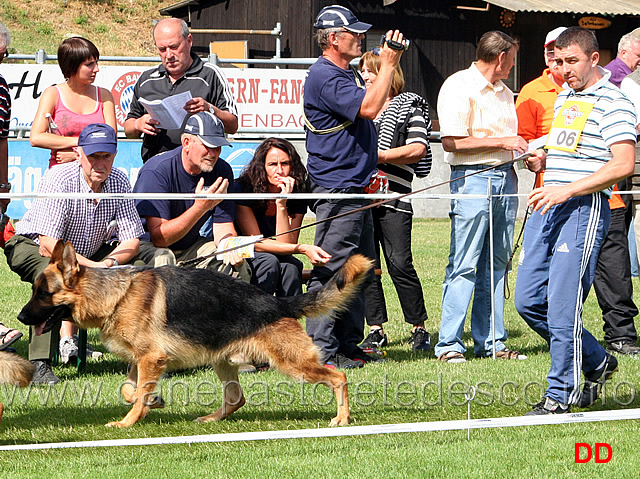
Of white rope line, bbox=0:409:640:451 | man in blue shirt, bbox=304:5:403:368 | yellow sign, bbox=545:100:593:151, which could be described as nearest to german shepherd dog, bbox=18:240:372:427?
white rope line, bbox=0:409:640:451

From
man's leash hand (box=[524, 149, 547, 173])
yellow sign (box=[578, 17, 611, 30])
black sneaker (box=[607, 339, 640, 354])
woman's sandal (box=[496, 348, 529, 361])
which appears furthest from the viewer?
yellow sign (box=[578, 17, 611, 30])

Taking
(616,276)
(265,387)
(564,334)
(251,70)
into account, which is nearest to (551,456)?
(564,334)

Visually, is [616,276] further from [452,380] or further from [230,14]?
[230,14]

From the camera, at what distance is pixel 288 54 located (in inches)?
955

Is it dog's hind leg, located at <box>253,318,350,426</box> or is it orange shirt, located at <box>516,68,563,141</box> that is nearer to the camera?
dog's hind leg, located at <box>253,318,350,426</box>

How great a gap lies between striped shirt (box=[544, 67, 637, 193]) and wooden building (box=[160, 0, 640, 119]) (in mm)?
18295

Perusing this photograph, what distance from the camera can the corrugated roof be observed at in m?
21.1

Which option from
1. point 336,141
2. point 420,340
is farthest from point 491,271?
point 336,141

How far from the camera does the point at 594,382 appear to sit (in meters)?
5.02

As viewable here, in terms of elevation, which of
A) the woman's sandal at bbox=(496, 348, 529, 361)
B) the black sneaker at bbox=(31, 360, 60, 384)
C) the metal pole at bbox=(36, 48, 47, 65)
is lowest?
the woman's sandal at bbox=(496, 348, 529, 361)

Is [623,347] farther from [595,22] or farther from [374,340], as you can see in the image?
[595,22]

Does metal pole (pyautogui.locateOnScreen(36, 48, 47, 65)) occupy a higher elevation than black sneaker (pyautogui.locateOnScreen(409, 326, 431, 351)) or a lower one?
higher

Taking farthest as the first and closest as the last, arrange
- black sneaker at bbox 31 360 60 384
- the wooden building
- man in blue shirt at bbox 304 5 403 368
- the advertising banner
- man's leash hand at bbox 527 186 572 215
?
the wooden building < the advertising banner < man in blue shirt at bbox 304 5 403 368 < black sneaker at bbox 31 360 60 384 < man's leash hand at bbox 527 186 572 215

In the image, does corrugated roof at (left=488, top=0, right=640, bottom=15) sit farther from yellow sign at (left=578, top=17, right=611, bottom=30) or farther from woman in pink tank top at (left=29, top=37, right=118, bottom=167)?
woman in pink tank top at (left=29, top=37, right=118, bottom=167)
